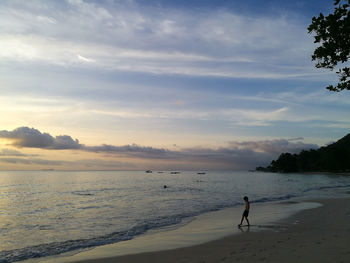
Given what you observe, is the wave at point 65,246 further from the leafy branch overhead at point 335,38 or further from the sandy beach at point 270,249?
the leafy branch overhead at point 335,38

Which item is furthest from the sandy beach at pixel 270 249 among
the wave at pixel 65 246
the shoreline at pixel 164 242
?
the wave at pixel 65 246

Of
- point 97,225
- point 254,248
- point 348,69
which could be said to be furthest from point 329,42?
point 97,225

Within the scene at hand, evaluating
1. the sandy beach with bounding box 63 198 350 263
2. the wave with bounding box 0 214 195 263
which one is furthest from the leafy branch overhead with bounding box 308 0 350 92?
the wave with bounding box 0 214 195 263

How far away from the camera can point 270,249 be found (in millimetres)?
12742

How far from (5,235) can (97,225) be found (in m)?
6.86

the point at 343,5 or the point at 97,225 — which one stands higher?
the point at 343,5

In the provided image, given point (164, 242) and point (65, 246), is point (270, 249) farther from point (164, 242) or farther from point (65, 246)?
point (65, 246)

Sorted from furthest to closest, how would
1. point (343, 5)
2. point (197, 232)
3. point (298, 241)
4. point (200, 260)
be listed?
point (197, 232), point (298, 241), point (200, 260), point (343, 5)

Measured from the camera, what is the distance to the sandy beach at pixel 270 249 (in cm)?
1133

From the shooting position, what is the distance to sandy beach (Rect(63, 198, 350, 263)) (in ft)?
37.2

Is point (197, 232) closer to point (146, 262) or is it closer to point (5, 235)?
point (146, 262)

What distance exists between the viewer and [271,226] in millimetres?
19344

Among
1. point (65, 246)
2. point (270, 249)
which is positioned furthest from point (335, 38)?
point (65, 246)

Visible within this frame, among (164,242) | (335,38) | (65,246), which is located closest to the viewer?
(335,38)
